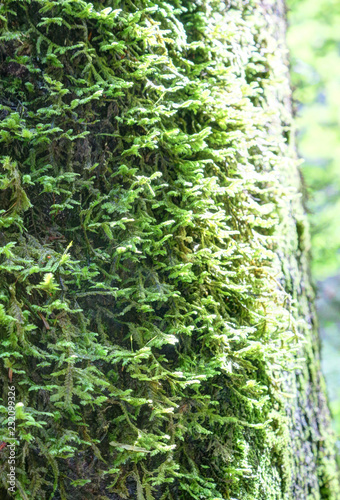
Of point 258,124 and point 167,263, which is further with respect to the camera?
point 258,124

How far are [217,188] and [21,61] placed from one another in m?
0.81

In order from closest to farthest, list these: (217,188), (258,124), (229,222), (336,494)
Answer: (217,188)
(229,222)
(258,124)
(336,494)

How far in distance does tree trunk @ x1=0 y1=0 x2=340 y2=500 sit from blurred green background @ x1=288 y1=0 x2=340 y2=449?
296cm

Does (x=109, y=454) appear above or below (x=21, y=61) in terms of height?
below

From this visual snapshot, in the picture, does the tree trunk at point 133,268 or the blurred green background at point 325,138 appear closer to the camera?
the tree trunk at point 133,268

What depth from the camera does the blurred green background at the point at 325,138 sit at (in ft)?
17.1

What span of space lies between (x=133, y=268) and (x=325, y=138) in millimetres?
10835

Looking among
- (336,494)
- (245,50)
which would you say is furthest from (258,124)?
(336,494)

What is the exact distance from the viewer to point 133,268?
1.33 meters

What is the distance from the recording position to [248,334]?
150 centimetres

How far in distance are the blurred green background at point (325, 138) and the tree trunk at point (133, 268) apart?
9.70 ft

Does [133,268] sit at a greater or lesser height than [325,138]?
lesser

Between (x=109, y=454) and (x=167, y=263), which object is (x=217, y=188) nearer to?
(x=167, y=263)

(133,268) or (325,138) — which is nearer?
(133,268)
